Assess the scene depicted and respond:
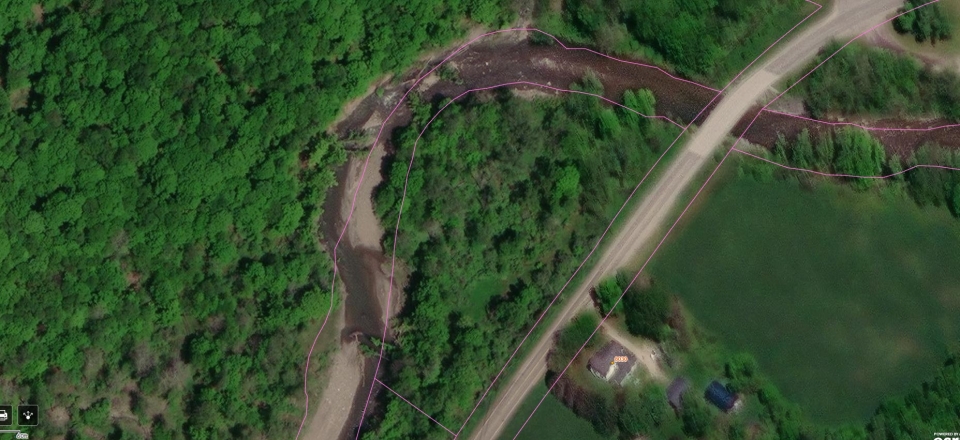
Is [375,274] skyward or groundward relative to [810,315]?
skyward

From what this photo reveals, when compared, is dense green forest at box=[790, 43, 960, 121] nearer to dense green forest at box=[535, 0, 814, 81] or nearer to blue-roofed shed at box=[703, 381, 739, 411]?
dense green forest at box=[535, 0, 814, 81]

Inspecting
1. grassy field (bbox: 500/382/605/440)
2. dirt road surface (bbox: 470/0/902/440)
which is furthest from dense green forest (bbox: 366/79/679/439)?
grassy field (bbox: 500/382/605/440)

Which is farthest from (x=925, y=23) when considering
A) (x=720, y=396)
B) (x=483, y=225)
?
(x=483, y=225)

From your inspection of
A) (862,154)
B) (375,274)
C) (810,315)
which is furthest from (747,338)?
(375,274)

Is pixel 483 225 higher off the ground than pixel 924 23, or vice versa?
pixel 924 23

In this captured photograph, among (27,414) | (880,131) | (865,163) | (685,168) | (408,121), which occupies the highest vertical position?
(408,121)

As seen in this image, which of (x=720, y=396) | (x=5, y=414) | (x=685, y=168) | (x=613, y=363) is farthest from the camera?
(x=685, y=168)

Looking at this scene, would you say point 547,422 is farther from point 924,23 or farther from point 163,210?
point 924,23

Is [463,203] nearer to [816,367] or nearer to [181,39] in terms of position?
[181,39]
